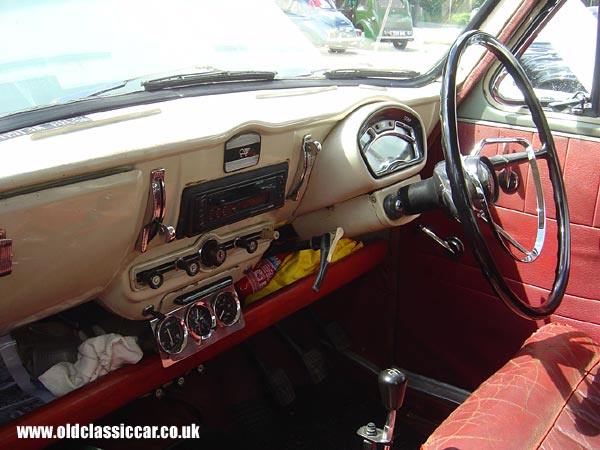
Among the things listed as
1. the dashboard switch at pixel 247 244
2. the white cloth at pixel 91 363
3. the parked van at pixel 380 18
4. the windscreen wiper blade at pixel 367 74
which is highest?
the parked van at pixel 380 18

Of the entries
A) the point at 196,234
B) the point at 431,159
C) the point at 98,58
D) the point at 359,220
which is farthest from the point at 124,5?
the point at 431,159

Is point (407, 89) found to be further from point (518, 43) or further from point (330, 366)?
point (330, 366)

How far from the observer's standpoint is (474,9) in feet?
7.27

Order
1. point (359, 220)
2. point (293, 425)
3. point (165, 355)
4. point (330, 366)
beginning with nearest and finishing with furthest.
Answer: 1. point (165, 355)
2. point (359, 220)
3. point (293, 425)
4. point (330, 366)

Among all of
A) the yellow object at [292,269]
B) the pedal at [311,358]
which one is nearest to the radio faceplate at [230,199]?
the yellow object at [292,269]

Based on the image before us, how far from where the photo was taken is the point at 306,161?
1805mm

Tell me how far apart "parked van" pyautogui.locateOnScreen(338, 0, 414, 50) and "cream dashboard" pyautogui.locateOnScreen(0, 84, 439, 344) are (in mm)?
259

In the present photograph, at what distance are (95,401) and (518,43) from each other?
69.3 inches

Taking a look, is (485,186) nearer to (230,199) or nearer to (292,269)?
(230,199)

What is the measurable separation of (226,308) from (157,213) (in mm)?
526

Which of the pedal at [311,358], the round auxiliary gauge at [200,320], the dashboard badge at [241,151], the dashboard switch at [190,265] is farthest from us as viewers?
the pedal at [311,358]

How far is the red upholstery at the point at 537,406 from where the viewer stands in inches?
55.7

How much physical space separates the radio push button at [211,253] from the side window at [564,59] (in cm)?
117

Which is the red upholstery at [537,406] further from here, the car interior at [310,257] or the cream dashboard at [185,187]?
the cream dashboard at [185,187]
